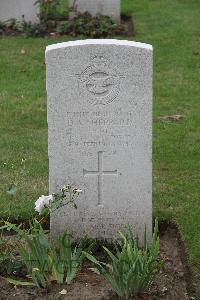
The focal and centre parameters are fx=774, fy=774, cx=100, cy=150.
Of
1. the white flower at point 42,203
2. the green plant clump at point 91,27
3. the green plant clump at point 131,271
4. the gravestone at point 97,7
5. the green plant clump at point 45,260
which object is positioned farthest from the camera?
the gravestone at point 97,7

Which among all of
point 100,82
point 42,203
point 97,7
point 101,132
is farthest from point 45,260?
point 97,7

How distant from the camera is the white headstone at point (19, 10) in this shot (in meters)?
10.8

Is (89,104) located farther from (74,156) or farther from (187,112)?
(187,112)

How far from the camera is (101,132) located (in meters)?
4.78

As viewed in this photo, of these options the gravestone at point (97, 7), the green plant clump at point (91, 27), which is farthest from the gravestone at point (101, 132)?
the gravestone at point (97, 7)

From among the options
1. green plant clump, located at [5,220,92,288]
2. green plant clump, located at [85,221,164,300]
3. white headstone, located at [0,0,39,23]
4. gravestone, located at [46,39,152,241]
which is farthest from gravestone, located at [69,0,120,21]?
green plant clump, located at [85,221,164,300]

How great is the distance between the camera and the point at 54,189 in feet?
16.0

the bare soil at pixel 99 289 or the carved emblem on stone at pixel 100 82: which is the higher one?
the carved emblem on stone at pixel 100 82

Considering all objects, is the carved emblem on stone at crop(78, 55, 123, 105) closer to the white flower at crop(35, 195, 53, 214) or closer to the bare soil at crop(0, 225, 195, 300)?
the white flower at crop(35, 195, 53, 214)

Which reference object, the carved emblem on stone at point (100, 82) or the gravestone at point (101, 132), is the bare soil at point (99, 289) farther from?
the carved emblem on stone at point (100, 82)

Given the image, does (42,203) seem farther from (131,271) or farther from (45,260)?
(131,271)

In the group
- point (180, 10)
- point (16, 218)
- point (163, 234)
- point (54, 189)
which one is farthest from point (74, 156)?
point (180, 10)

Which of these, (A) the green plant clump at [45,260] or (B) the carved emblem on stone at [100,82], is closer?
(A) the green plant clump at [45,260]

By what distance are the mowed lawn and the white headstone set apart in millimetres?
513
